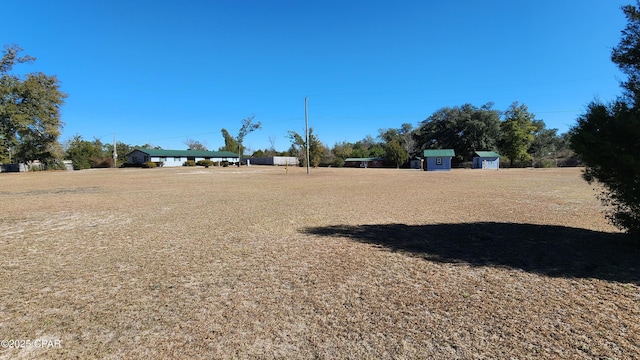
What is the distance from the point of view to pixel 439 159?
49938mm

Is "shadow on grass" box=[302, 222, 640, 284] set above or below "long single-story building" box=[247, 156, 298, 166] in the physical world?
below

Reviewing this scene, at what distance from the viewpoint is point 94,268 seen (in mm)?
4941

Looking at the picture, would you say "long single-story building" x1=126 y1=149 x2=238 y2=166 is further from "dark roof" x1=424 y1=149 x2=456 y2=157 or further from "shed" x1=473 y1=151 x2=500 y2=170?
"shed" x1=473 y1=151 x2=500 y2=170

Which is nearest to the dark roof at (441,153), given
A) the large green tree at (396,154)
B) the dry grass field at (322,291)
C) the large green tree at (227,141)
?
the large green tree at (396,154)

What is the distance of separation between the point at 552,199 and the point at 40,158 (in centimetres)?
6552

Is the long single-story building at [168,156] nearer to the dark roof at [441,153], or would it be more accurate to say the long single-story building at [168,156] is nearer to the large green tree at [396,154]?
the large green tree at [396,154]

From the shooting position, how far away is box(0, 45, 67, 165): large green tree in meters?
41.6

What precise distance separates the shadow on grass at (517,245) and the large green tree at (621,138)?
0.87 meters

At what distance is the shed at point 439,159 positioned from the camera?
49.2 meters

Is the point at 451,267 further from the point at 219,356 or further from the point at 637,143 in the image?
the point at 219,356

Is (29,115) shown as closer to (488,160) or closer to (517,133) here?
(488,160)

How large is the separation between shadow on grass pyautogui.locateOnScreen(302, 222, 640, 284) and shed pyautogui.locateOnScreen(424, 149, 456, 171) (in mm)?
44133

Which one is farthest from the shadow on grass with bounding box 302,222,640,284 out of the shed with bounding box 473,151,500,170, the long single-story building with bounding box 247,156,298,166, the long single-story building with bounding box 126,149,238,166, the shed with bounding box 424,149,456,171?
the long single-story building with bounding box 126,149,238,166

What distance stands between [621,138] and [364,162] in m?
68.1
